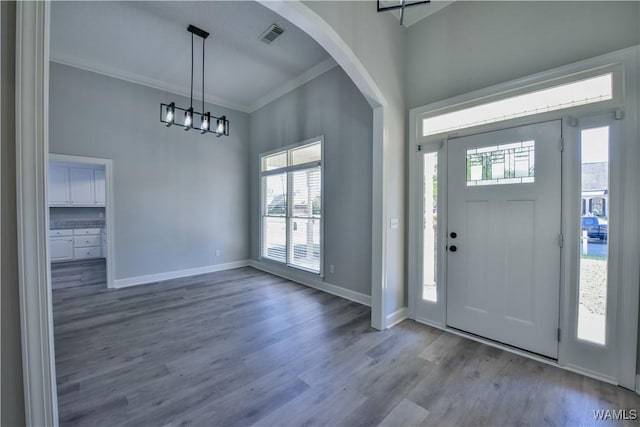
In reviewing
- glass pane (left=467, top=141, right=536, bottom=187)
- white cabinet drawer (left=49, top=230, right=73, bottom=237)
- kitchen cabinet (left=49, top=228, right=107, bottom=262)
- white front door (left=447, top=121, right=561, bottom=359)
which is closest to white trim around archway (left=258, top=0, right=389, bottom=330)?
white front door (left=447, top=121, right=561, bottom=359)

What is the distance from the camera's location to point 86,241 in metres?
7.30

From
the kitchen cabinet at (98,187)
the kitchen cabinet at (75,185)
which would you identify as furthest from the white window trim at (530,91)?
the kitchen cabinet at (98,187)

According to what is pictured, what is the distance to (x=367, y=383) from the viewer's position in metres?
2.11

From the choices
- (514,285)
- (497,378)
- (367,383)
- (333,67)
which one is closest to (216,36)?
(333,67)

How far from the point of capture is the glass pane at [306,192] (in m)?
4.61

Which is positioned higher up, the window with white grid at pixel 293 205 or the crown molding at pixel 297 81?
the crown molding at pixel 297 81

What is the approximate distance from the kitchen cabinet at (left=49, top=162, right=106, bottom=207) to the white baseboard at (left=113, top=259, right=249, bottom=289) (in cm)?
317

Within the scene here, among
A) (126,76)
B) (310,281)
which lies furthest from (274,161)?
(126,76)

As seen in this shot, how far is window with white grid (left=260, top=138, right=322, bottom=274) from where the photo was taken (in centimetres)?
462

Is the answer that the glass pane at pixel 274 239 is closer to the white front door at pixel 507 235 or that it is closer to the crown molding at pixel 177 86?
the crown molding at pixel 177 86

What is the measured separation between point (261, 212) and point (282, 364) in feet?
12.9

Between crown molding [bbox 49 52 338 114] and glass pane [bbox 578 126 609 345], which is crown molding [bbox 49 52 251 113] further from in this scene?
glass pane [bbox 578 126 609 345]

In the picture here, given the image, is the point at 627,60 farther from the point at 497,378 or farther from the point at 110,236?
the point at 110,236

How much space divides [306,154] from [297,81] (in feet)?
4.48
